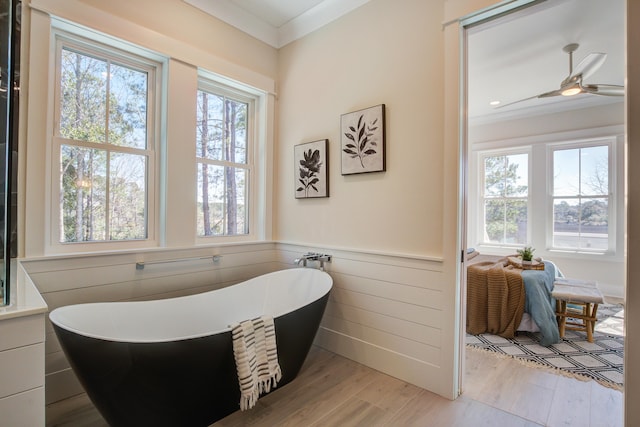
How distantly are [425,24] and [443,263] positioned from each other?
62.7 inches

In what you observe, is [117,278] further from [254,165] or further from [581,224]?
[581,224]

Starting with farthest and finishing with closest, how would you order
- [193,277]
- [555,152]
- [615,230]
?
1. [555,152]
2. [615,230]
3. [193,277]

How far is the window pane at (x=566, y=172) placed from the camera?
463 cm

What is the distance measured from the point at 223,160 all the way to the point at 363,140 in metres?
1.29

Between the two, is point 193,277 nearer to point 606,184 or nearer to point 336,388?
point 336,388

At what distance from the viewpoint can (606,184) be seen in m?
4.42

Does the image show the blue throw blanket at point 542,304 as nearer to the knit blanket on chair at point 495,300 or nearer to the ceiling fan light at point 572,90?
the knit blanket on chair at point 495,300

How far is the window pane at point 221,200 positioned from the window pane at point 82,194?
705 mm

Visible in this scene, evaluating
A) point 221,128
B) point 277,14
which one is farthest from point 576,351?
point 277,14

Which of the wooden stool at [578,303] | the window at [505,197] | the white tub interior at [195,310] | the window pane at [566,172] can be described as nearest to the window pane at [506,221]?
the window at [505,197]

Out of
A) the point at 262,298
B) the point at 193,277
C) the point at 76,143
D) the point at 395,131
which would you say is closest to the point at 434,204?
the point at 395,131

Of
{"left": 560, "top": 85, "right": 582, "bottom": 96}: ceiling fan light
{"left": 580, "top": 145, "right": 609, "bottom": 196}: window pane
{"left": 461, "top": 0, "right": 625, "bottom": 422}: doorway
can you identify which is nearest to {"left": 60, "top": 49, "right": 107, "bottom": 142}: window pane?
{"left": 461, "top": 0, "right": 625, "bottom": 422}: doorway

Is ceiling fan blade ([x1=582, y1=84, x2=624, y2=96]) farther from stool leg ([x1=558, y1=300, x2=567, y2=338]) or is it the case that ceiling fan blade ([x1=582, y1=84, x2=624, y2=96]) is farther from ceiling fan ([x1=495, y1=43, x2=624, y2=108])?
stool leg ([x1=558, y1=300, x2=567, y2=338])

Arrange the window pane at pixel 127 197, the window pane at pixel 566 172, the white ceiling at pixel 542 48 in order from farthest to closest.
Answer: the window pane at pixel 566 172, the white ceiling at pixel 542 48, the window pane at pixel 127 197
